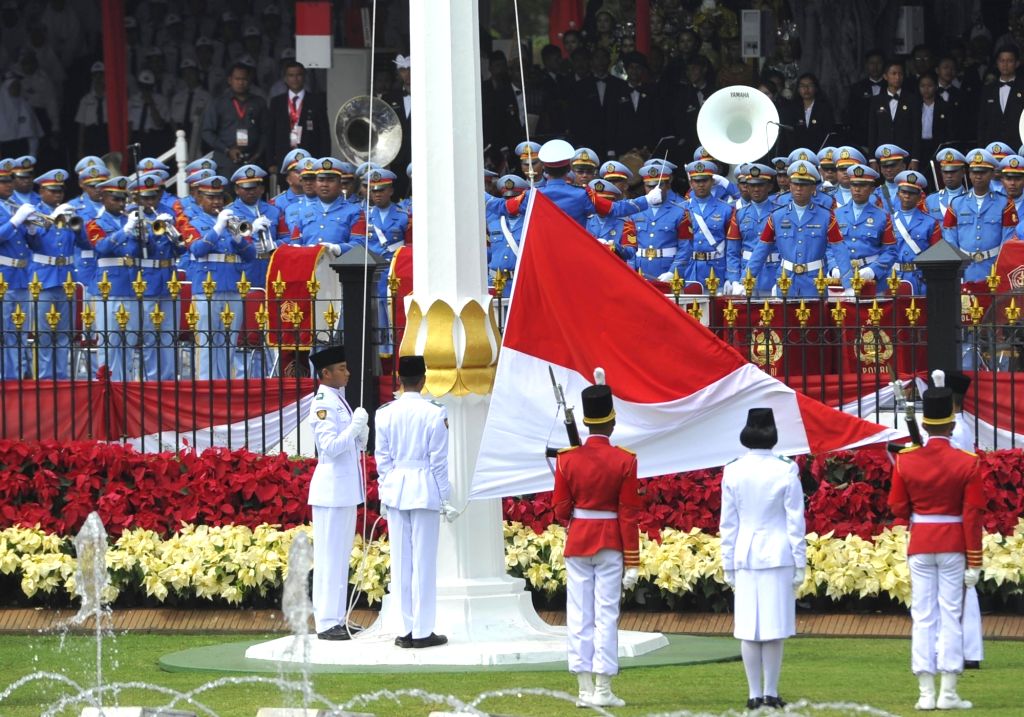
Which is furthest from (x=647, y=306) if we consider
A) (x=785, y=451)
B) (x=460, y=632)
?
(x=460, y=632)

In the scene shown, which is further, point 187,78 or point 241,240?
point 187,78

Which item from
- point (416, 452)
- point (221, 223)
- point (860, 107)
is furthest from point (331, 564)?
point (860, 107)

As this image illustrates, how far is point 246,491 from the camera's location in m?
14.9

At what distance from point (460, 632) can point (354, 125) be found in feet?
31.4

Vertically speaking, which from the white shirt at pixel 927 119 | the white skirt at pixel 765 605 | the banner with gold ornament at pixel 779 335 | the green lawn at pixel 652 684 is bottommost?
the green lawn at pixel 652 684

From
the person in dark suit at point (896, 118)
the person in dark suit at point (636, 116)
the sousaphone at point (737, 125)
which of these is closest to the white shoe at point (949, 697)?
the sousaphone at point (737, 125)

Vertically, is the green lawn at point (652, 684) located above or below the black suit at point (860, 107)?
below

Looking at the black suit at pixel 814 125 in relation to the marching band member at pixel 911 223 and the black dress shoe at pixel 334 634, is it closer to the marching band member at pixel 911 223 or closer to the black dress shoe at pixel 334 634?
the marching band member at pixel 911 223

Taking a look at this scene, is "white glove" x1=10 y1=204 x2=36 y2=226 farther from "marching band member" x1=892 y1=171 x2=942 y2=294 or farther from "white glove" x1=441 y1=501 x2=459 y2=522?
"white glove" x1=441 y1=501 x2=459 y2=522

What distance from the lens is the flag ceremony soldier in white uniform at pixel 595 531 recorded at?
35.6 feet

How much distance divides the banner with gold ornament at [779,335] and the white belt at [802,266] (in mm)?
2939

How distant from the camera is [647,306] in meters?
12.1

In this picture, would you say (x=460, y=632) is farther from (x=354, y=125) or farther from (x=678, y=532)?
(x=354, y=125)

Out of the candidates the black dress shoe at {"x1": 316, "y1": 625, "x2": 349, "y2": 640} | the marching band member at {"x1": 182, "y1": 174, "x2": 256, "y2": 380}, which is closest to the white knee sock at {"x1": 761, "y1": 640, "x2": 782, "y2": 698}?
the black dress shoe at {"x1": 316, "y1": 625, "x2": 349, "y2": 640}
